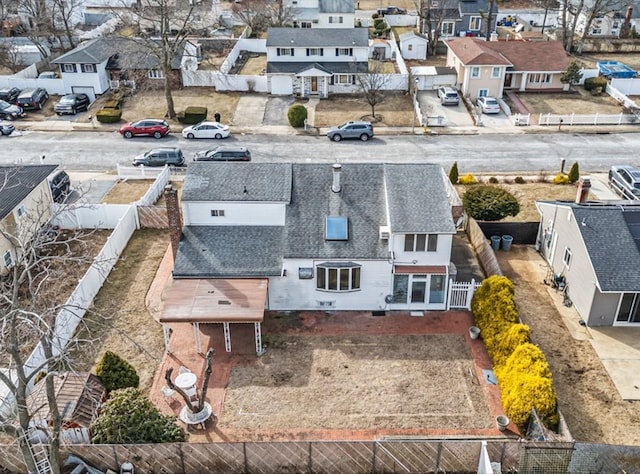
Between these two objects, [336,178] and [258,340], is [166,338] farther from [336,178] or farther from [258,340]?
[336,178]

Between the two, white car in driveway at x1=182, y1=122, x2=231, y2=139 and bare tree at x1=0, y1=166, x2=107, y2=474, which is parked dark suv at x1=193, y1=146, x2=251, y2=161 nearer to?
white car in driveway at x1=182, y1=122, x2=231, y2=139

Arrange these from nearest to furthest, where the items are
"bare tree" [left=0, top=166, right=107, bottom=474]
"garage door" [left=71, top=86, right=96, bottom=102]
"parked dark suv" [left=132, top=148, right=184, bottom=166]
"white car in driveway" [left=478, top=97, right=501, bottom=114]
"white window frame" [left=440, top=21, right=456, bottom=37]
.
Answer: "bare tree" [left=0, top=166, right=107, bottom=474]
"parked dark suv" [left=132, top=148, right=184, bottom=166]
"white car in driveway" [left=478, top=97, right=501, bottom=114]
"garage door" [left=71, top=86, right=96, bottom=102]
"white window frame" [left=440, top=21, right=456, bottom=37]

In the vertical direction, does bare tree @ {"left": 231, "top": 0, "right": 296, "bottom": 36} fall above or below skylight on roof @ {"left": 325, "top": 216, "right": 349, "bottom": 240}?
above

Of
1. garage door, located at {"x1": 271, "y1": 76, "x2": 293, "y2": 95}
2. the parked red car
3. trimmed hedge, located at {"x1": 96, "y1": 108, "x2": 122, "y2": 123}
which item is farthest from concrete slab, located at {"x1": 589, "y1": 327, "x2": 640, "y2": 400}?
trimmed hedge, located at {"x1": 96, "y1": 108, "x2": 122, "y2": 123}

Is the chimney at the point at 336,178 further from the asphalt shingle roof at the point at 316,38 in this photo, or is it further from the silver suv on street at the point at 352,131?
the asphalt shingle roof at the point at 316,38

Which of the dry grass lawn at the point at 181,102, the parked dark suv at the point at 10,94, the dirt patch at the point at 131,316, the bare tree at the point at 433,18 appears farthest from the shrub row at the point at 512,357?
the bare tree at the point at 433,18

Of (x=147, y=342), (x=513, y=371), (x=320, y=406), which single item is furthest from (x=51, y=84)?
(x=513, y=371)

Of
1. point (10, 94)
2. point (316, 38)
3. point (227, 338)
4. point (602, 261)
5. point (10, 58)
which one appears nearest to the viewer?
point (227, 338)

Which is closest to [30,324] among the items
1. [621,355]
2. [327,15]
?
[621,355]
